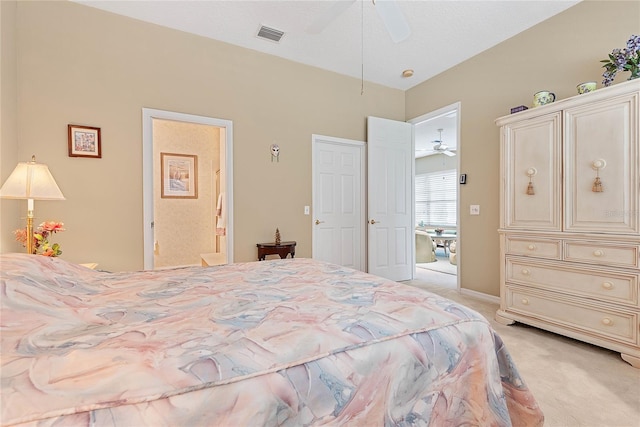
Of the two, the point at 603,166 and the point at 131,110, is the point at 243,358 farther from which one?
the point at 131,110

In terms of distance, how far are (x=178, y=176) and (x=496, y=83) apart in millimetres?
5019

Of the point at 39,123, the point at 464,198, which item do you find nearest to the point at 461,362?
the point at 464,198

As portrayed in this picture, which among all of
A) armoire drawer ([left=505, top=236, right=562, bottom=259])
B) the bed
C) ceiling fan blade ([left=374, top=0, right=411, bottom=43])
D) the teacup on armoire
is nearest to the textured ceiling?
ceiling fan blade ([left=374, top=0, right=411, bottom=43])

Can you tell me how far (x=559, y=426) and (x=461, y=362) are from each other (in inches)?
40.7

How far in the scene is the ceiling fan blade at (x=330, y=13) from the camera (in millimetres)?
2070

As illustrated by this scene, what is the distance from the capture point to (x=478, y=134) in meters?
3.62

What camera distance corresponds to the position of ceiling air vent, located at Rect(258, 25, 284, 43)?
3.11 m

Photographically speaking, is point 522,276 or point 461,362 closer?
point 461,362

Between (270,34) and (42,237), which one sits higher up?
(270,34)

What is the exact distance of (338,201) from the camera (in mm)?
4152

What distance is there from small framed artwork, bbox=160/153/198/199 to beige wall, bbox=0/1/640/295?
7.52ft

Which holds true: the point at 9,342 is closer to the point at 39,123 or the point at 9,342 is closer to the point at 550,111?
the point at 39,123

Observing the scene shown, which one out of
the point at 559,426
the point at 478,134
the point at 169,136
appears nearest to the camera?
the point at 559,426

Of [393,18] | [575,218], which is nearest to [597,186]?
[575,218]
